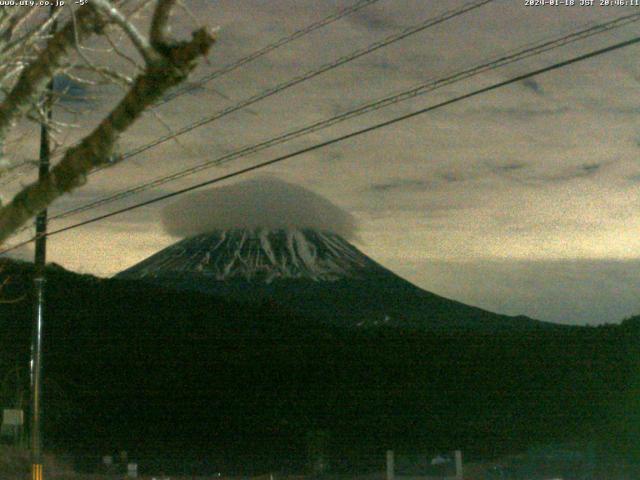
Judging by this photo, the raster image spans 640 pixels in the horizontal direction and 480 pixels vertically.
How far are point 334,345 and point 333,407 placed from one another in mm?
4982

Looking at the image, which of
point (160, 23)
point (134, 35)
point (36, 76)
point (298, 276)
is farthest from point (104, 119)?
point (298, 276)

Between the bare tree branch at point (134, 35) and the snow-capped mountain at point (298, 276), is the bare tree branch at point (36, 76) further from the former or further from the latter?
the snow-capped mountain at point (298, 276)

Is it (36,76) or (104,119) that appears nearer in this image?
(104,119)

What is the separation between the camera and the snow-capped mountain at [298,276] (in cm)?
7338

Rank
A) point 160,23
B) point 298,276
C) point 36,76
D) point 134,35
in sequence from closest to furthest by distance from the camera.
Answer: point 160,23 < point 134,35 < point 36,76 < point 298,276

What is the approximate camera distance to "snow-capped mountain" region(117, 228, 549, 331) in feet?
241

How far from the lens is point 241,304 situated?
163ft

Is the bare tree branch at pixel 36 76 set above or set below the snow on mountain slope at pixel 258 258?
below

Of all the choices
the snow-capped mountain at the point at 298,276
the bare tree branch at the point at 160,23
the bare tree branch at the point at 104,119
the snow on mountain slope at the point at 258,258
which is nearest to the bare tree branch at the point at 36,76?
the bare tree branch at the point at 104,119

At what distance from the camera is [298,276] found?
89188 millimetres

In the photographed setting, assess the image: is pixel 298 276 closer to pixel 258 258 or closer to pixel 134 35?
pixel 258 258

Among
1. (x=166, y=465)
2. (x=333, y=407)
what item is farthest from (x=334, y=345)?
(x=166, y=465)

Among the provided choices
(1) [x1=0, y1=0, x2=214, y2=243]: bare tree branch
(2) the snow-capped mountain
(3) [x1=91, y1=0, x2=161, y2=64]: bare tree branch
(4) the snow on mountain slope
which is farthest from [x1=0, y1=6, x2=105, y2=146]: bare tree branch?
(4) the snow on mountain slope

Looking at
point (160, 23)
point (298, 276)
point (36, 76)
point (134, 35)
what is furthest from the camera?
point (298, 276)
